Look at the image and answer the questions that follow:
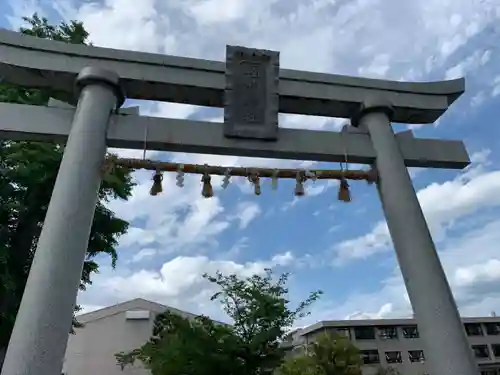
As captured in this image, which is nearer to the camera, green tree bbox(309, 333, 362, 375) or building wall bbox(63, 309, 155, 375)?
green tree bbox(309, 333, 362, 375)

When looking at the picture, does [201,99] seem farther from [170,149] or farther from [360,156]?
[360,156]

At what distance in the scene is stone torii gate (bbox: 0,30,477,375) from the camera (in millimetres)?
3330

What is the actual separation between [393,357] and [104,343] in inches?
771

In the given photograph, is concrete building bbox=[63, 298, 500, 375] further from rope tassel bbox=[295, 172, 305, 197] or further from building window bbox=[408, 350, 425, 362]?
rope tassel bbox=[295, 172, 305, 197]

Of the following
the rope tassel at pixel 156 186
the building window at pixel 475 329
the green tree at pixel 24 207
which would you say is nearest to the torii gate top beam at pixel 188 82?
the rope tassel at pixel 156 186

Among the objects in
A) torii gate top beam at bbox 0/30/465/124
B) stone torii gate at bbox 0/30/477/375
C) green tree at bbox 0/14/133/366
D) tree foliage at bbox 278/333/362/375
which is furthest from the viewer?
A: tree foliage at bbox 278/333/362/375

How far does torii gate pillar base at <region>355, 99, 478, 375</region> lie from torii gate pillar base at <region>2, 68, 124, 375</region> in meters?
2.79

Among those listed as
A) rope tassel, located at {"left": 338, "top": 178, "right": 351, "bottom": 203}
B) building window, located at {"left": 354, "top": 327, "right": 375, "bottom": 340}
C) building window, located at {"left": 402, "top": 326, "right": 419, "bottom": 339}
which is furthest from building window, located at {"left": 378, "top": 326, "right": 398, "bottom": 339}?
rope tassel, located at {"left": 338, "top": 178, "right": 351, "bottom": 203}

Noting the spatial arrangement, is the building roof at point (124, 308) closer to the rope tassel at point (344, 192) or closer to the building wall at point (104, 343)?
the building wall at point (104, 343)

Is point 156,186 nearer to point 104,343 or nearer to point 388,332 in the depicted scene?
point 104,343

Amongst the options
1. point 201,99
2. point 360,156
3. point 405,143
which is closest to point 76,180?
point 201,99

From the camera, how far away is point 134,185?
9797 mm

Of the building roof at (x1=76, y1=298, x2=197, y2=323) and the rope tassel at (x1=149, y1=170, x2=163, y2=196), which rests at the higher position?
the building roof at (x1=76, y1=298, x2=197, y2=323)

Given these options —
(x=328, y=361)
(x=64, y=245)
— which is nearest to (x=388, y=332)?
(x=328, y=361)
